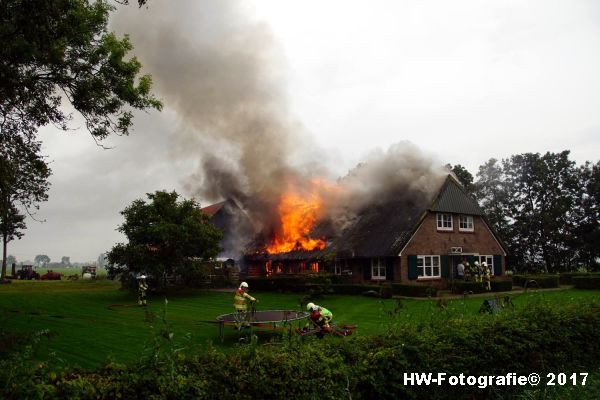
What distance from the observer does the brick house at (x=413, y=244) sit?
30984 mm

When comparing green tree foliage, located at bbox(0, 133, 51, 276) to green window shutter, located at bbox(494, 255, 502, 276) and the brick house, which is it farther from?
green window shutter, located at bbox(494, 255, 502, 276)

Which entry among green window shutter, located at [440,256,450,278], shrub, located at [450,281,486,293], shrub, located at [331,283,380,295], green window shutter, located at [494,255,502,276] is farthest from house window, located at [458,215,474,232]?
shrub, located at [331,283,380,295]

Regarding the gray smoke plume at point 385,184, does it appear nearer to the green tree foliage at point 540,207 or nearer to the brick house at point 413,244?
the brick house at point 413,244

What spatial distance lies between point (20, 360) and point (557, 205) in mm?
58476

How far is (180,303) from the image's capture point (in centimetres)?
2602

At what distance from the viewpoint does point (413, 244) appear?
31156mm

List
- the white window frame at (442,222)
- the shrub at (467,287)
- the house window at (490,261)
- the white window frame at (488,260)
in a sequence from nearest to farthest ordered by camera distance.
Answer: the shrub at (467,287) → the white window frame at (442,222) → the white window frame at (488,260) → the house window at (490,261)

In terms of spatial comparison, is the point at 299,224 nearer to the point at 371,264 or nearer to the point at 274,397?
the point at 371,264

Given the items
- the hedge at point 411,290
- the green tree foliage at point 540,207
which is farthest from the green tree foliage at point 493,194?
the hedge at point 411,290

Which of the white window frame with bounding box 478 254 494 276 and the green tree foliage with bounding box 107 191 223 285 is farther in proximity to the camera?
the white window frame with bounding box 478 254 494 276

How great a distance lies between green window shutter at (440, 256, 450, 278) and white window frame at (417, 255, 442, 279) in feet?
0.80

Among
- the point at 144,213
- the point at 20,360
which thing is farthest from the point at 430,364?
the point at 144,213

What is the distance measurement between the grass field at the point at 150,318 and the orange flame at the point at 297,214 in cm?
832

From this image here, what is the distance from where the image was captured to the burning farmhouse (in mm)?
31500
